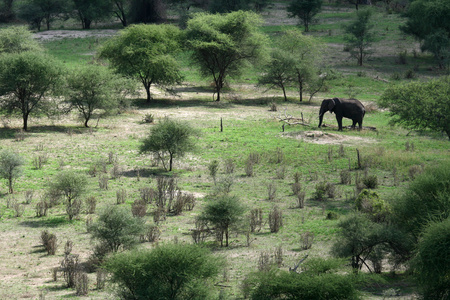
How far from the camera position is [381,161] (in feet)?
96.9

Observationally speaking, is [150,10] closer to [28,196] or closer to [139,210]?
[28,196]

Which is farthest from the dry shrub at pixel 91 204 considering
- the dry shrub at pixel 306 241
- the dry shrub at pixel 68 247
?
the dry shrub at pixel 306 241

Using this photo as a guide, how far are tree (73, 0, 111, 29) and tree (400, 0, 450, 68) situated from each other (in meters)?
35.8

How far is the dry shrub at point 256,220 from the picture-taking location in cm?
1965

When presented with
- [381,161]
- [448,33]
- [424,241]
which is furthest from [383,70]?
[424,241]

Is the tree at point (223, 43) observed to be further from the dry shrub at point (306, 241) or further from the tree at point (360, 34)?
the dry shrub at point (306, 241)

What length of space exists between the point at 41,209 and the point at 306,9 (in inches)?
2220

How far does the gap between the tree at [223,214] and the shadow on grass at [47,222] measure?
204 inches

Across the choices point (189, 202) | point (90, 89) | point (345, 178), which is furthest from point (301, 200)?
point (90, 89)

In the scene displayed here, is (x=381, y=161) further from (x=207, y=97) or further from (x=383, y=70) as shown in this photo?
(x=383, y=70)

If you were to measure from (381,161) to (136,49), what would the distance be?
80.2 ft

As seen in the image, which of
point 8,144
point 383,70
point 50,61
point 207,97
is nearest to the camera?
point 8,144

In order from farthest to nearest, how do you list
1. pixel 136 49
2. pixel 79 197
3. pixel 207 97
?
pixel 207 97 → pixel 136 49 → pixel 79 197

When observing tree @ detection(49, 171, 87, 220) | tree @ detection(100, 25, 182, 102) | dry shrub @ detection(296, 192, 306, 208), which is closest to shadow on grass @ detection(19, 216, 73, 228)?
tree @ detection(49, 171, 87, 220)
